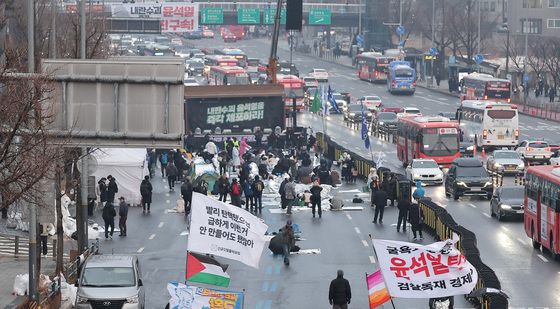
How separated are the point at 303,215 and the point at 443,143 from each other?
17.9 m

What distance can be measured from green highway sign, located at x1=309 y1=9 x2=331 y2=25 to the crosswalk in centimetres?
10803

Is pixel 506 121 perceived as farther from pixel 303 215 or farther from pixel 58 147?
pixel 58 147

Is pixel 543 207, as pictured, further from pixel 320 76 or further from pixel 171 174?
pixel 320 76

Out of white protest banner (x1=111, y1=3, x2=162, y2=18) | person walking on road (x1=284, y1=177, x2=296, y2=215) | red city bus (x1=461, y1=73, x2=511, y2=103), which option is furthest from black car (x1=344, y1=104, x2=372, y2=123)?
person walking on road (x1=284, y1=177, x2=296, y2=215)

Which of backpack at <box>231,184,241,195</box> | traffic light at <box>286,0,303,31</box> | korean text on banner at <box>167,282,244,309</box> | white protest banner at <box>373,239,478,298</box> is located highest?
traffic light at <box>286,0,303,31</box>

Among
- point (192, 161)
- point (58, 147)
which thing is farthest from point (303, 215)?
point (58, 147)

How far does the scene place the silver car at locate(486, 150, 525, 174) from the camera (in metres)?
66.1

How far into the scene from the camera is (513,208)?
50594 mm

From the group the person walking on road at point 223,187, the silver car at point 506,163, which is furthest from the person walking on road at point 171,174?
the silver car at point 506,163

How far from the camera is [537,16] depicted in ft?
472

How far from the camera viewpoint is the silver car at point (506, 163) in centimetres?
6612

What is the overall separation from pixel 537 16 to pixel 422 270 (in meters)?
121

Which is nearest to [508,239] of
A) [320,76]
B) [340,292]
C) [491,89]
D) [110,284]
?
[340,292]

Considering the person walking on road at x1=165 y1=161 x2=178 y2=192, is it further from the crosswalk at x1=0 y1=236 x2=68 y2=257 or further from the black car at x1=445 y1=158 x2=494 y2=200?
the crosswalk at x1=0 y1=236 x2=68 y2=257
